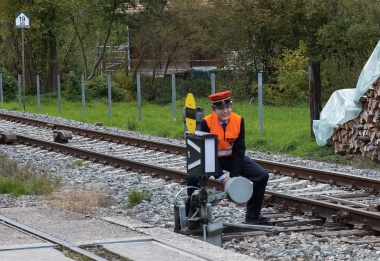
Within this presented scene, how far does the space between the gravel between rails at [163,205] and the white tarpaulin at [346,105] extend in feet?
3.67

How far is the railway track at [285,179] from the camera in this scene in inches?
406

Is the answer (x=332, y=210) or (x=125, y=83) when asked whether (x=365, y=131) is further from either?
(x=125, y=83)

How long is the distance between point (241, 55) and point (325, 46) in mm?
4370

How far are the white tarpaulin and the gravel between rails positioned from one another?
112 cm

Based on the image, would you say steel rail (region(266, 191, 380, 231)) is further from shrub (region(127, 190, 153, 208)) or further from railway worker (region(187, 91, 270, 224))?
shrub (region(127, 190, 153, 208))

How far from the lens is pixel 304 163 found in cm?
1642

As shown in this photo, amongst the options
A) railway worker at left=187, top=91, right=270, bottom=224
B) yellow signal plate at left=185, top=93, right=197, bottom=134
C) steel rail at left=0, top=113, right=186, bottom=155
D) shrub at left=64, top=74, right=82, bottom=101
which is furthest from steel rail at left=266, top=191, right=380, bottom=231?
shrub at left=64, top=74, right=82, bottom=101

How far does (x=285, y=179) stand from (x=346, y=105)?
3.85 metres

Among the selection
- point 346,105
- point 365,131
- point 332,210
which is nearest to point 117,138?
point 346,105

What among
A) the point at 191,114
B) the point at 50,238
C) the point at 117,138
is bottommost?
the point at 117,138

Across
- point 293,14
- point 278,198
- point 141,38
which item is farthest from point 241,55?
point 278,198

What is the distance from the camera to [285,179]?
13867mm

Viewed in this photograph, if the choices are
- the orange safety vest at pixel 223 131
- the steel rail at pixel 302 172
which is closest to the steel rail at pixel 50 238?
the orange safety vest at pixel 223 131

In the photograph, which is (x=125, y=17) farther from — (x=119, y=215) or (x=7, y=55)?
(x=119, y=215)
